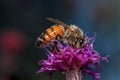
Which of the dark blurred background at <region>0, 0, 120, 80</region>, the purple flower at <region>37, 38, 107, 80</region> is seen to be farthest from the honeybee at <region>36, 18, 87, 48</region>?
the dark blurred background at <region>0, 0, 120, 80</region>

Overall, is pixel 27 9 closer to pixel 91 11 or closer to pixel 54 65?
pixel 91 11

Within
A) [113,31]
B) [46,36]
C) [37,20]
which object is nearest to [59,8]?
[37,20]

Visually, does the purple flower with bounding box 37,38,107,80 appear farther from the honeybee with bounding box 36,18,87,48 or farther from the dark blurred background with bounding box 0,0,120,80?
the dark blurred background with bounding box 0,0,120,80

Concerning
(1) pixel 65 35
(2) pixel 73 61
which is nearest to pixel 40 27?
(1) pixel 65 35

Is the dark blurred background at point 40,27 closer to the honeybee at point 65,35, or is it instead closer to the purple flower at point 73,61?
the honeybee at point 65,35

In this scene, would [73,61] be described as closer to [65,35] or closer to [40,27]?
[65,35]
